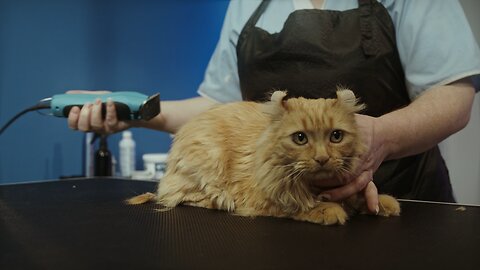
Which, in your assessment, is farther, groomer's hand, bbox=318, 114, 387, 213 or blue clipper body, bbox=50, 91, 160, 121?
blue clipper body, bbox=50, 91, 160, 121

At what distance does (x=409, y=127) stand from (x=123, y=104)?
0.78 meters

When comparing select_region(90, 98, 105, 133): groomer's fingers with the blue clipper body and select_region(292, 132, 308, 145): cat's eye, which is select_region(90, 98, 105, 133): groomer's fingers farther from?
select_region(292, 132, 308, 145): cat's eye

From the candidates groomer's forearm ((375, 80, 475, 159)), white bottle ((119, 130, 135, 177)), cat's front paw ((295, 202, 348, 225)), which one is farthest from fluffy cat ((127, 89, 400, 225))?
white bottle ((119, 130, 135, 177))

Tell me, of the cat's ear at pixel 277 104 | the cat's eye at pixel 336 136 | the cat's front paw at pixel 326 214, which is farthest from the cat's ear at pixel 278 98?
the cat's front paw at pixel 326 214

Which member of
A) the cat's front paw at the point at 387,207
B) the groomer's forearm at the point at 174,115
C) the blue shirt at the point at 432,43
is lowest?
the cat's front paw at the point at 387,207

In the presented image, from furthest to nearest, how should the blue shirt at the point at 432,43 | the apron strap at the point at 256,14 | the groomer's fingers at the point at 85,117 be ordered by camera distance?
the apron strap at the point at 256,14 → the groomer's fingers at the point at 85,117 → the blue shirt at the point at 432,43

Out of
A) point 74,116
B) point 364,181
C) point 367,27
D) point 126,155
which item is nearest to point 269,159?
point 364,181

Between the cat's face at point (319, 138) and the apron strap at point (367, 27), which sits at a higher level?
the apron strap at point (367, 27)

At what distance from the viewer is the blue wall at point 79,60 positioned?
190 cm

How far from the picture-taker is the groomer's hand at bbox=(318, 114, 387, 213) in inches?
36.2

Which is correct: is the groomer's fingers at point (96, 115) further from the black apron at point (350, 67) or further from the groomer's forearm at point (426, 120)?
the groomer's forearm at point (426, 120)

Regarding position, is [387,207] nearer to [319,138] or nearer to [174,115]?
[319,138]

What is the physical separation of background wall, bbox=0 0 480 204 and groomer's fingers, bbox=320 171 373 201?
133 centimetres

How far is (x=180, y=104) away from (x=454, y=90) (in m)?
0.86
